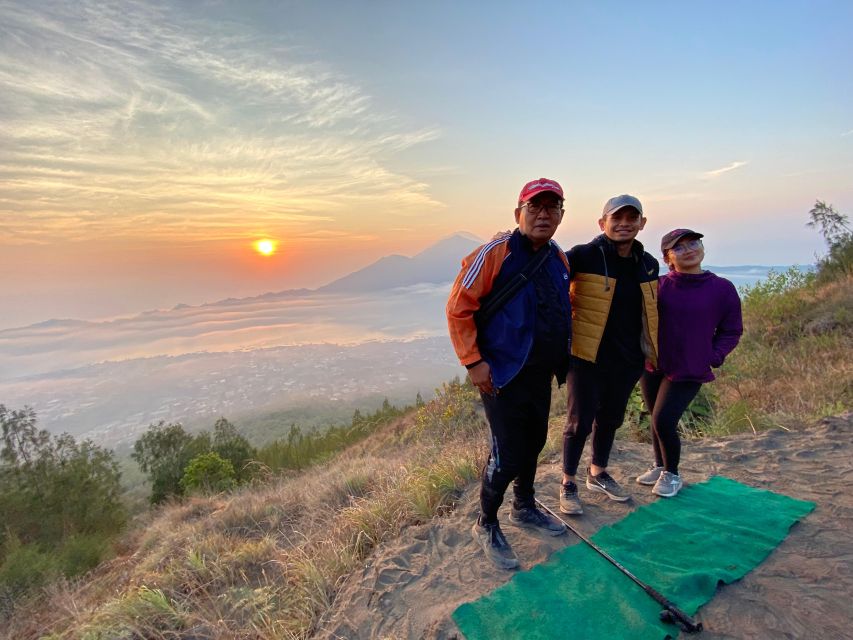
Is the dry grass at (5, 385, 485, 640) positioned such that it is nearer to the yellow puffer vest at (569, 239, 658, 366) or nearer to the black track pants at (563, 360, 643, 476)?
the black track pants at (563, 360, 643, 476)

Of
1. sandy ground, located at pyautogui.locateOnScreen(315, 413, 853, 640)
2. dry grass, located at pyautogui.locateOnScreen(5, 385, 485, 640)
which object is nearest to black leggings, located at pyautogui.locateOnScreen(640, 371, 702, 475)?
sandy ground, located at pyautogui.locateOnScreen(315, 413, 853, 640)

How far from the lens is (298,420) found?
92250 mm

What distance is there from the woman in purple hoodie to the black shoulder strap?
1243 millimetres

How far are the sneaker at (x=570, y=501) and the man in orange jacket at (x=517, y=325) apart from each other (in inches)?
27.9

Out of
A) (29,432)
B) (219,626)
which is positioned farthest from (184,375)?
(219,626)

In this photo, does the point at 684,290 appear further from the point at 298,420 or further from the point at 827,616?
the point at 298,420

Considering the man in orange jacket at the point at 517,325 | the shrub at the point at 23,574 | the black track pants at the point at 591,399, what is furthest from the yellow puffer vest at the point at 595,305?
the shrub at the point at 23,574

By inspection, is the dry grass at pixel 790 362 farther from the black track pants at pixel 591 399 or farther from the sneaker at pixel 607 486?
the black track pants at pixel 591 399

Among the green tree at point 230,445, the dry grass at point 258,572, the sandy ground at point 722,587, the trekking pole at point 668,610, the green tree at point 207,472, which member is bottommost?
the green tree at point 230,445

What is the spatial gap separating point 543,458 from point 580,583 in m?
2.10

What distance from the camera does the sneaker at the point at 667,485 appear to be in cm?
333

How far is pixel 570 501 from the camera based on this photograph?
10.4 feet

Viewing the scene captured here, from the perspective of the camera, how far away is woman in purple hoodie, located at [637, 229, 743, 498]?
295 cm

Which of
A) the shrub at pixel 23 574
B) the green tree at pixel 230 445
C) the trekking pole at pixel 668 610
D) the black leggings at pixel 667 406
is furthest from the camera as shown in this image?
the green tree at pixel 230 445
